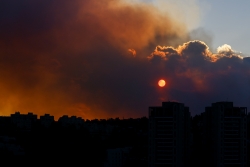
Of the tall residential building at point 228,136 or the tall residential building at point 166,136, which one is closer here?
the tall residential building at point 166,136

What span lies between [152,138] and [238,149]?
5.24m

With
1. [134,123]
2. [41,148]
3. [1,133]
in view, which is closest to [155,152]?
[41,148]

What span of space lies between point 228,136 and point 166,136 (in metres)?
→ 3.80

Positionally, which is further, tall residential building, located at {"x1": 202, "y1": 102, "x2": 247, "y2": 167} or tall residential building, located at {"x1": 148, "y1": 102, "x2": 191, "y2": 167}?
tall residential building, located at {"x1": 202, "y1": 102, "x2": 247, "y2": 167}

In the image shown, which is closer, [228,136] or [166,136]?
[166,136]

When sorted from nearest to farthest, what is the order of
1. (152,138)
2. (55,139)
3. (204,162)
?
1. (152,138)
2. (204,162)
3. (55,139)

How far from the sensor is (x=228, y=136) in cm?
2983

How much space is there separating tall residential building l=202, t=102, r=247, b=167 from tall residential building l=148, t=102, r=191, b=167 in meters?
2.18

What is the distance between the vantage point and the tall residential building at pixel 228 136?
2953 centimetres

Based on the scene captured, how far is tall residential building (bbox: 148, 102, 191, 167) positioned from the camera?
96.3 feet

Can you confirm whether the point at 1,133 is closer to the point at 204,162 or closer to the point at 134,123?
the point at 134,123

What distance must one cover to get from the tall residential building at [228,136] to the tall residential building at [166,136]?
2175mm

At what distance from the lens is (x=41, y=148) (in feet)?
129

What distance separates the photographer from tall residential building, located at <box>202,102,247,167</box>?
29531 millimetres
